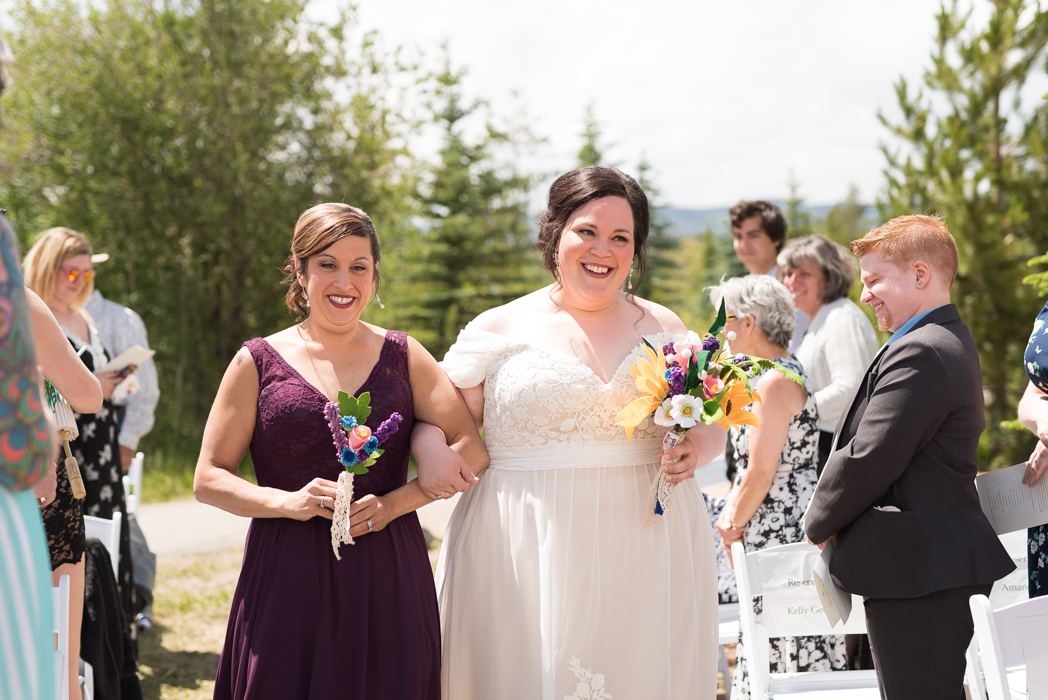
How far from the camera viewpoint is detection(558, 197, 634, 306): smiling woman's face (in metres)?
3.03

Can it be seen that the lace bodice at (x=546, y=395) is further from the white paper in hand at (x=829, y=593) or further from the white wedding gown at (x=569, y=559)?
the white paper in hand at (x=829, y=593)

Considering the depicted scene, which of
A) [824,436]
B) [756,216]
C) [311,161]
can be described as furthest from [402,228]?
[824,436]

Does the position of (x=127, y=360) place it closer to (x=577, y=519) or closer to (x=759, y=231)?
(x=577, y=519)

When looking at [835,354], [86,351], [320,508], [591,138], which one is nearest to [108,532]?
[86,351]

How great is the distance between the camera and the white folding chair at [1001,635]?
220 centimetres

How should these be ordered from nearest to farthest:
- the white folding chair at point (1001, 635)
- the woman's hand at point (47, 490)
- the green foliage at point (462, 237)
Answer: the white folding chair at point (1001, 635), the woman's hand at point (47, 490), the green foliage at point (462, 237)

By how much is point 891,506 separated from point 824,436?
7.48ft

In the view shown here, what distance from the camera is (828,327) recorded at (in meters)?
4.93

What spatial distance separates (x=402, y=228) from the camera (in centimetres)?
1595

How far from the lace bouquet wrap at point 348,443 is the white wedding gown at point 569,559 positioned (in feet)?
1.94

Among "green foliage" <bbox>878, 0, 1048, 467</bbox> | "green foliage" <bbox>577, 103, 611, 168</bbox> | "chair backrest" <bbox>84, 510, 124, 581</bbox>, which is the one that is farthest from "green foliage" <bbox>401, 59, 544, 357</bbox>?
"chair backrest" <bbox>84, 510, 124, 581</bbox>

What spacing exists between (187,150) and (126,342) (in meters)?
8.44

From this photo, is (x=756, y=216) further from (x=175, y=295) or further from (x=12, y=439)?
(x=175, y=295)

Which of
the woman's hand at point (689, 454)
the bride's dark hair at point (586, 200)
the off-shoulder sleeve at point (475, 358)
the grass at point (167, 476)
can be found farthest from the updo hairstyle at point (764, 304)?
the grass at point (167, 476)
